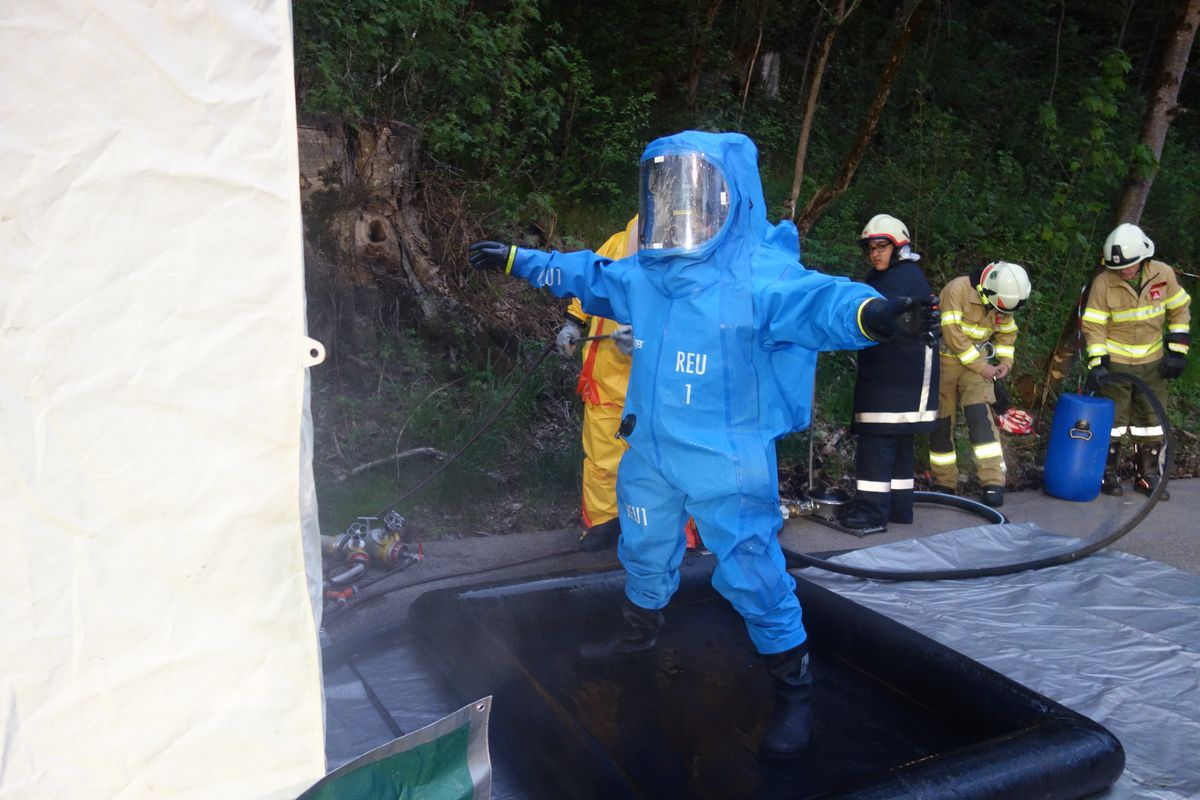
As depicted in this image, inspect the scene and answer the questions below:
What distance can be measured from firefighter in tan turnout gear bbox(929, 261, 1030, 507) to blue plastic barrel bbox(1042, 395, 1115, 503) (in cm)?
41

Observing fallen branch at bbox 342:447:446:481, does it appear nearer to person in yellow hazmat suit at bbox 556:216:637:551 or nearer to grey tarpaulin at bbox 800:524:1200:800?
person in yellow hazmat suit at bbox 556:216:637:551

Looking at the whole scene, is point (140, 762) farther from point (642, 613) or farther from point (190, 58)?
point (642, 613)

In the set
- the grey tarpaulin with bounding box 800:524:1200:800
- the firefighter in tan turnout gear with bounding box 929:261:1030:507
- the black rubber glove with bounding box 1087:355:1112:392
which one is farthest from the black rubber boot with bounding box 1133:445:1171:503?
the grey tarpaulin with bounding box 800:524:1200:800

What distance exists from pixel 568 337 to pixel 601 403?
0.38 meters

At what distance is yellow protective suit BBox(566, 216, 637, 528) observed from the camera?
189 inches

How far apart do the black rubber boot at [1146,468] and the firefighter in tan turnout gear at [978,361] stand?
1224 millimetres

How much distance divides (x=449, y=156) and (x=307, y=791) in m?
6.58


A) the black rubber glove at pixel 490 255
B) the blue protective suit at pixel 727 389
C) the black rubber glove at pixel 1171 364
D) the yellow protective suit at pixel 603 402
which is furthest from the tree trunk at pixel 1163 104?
the black rubber glove at pixel 490 255

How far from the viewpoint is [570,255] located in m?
3.61

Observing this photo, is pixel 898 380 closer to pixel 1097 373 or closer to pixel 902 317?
pixel 1097 373

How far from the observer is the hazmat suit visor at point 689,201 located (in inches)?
122

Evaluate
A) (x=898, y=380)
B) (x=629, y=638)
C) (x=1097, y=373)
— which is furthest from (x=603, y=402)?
(x=1097, y=373)

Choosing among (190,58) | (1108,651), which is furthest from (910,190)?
(190,58)

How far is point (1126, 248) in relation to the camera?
6535 mm
